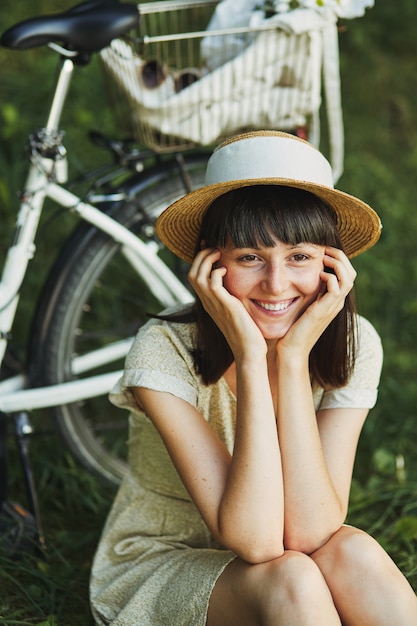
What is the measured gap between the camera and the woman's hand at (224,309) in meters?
2.03

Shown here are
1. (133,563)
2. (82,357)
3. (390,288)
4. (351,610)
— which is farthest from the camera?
(390,288)

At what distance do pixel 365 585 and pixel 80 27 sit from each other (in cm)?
169

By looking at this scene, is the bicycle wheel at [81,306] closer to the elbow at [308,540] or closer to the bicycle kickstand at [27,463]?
the bicycle kickstand at [27,463]

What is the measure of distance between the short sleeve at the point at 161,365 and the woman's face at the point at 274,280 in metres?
0.23

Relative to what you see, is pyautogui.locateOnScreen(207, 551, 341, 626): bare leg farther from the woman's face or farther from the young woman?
the woman's face

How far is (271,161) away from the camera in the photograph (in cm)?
195

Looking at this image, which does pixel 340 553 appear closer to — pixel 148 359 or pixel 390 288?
pixel 148 359

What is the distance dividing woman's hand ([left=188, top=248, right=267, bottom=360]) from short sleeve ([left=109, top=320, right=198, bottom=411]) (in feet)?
0.50

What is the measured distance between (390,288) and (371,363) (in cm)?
182

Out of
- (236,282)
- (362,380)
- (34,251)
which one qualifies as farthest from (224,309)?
(34,251)

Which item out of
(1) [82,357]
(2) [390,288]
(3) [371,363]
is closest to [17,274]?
(1) [82,357]

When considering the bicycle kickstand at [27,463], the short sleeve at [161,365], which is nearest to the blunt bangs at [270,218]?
the short sleeve at [161,365]

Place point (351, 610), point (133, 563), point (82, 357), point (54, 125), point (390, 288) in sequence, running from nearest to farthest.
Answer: point (351, 610), point (133, 563), point (54, 125), point (82, 357), point (390, 288)

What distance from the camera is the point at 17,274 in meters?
2.59
